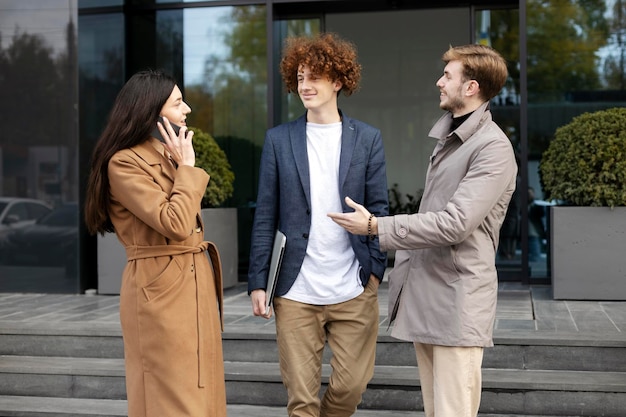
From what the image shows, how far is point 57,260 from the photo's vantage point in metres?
8.00

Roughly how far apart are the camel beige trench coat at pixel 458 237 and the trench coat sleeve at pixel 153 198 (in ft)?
2.37

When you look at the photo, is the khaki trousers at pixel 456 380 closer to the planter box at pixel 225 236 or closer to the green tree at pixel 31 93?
the planter box at pixel 225 236

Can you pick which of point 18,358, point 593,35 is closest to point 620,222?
point 593,35

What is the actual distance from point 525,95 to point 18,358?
492 centimetres

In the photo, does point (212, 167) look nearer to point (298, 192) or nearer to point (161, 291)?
point (298, 192)

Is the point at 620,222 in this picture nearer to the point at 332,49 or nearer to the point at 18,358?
the point at 332,49

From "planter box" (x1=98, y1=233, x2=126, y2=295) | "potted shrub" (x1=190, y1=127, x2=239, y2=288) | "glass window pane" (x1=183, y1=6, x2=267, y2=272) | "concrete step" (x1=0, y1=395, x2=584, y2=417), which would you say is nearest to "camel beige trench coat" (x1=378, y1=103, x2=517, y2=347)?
"concrete step" (x1=0, y1=395, x2=584, y2=417)

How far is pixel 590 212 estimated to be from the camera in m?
6.79

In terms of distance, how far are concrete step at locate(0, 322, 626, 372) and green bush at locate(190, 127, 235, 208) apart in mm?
2158

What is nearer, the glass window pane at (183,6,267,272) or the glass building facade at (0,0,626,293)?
the glass building facade at (0,0,626,293)

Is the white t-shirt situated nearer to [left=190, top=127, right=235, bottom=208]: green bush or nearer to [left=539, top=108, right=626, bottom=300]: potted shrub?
[left=539, top=108, right=626, bottom=300]: potted shrub

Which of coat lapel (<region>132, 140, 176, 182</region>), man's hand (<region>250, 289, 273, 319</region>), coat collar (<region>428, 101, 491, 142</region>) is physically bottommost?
man's hand (<region>250, 289, 273, 319</region>)

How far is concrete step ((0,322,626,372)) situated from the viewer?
5.17m

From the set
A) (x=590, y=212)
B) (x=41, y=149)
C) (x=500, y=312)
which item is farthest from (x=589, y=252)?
(x=41, y=149)
